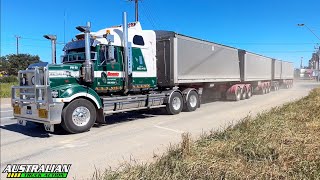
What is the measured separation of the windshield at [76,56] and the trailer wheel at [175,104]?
161 inches

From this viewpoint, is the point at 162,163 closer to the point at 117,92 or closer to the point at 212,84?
the point at 117,92

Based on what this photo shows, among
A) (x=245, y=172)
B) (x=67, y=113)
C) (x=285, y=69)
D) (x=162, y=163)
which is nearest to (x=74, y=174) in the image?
(x=162, y=163)

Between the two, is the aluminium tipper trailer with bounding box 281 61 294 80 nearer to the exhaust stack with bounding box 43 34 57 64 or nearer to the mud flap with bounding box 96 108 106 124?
the mud flap with bounding box 96 108 106 124

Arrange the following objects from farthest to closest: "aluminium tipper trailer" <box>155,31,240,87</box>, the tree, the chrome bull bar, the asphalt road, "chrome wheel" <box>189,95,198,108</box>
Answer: the tree, "chrome wheel" <box>189,95,198,108</box>, "aluminium tipper trailer" <box>155,31,240,87</box>, the chrome bull bar, the asphalt road

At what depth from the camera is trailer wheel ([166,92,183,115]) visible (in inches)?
485

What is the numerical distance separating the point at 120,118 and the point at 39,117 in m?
3.78

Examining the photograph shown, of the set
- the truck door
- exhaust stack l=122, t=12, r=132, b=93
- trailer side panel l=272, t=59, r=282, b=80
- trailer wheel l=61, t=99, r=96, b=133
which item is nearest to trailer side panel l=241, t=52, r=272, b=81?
trailer side panel l=272, t=59, r=282, b=80

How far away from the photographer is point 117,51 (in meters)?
10.2

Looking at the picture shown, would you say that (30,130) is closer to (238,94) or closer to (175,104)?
(175,104)

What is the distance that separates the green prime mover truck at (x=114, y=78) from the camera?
827cm

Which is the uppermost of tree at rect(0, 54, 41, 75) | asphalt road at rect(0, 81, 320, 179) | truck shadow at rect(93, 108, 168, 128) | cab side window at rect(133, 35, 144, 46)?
tree at rect(0, 54, 41, 75)

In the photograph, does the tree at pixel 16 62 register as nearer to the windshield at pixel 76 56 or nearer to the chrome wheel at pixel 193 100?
the chrome wheel at pixel 193 100

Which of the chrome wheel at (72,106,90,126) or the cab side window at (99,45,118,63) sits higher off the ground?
the cab side window at (99,45,118,63)

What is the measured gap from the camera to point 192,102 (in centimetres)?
1377
